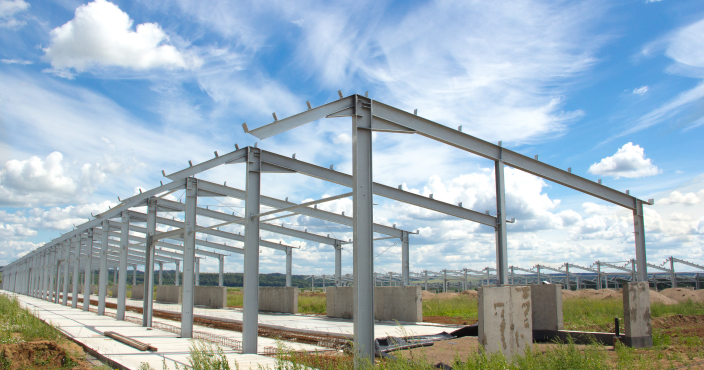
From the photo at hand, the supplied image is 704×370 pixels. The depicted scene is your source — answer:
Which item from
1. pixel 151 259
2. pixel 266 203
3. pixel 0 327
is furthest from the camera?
pixel 266 203

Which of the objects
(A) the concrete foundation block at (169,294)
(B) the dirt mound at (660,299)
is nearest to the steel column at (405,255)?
(B) the dirt mound at (660,299)

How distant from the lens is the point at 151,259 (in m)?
19.5

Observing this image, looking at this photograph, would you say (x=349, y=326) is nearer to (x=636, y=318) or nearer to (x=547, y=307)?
(x=547, y=307)

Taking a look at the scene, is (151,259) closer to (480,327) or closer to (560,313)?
(480,327)

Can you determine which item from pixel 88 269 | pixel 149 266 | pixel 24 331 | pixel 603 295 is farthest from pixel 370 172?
pixel 88 269

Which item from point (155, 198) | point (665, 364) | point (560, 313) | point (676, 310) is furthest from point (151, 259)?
point (676, 310)

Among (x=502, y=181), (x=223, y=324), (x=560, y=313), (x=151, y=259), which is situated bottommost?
(x=223, y=324)

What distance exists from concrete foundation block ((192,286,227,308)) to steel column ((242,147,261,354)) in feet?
77.8

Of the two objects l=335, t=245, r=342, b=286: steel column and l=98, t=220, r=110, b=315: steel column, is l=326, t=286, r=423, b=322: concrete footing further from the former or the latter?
l=98, t=220, r=110, b=315: steel column

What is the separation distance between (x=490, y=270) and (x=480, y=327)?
24168mm

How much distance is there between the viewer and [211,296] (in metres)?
36.8

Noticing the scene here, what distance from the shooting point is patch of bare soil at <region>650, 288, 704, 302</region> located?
80.1 feet

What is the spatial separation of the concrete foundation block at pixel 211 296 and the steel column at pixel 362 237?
28.1m

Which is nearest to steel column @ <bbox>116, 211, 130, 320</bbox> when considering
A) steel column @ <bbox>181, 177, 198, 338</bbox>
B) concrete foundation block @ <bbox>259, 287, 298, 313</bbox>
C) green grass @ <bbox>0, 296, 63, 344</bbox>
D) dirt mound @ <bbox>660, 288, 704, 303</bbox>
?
green grass @ <bbox>0, 296, 63, 344</bbox>
